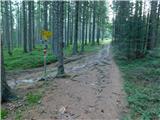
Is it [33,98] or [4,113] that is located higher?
[33,98]

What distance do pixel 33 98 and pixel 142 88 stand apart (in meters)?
5.00

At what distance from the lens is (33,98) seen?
8688 millimetres

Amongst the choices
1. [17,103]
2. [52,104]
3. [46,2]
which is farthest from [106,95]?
[46,2]

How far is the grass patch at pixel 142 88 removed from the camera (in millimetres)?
7565

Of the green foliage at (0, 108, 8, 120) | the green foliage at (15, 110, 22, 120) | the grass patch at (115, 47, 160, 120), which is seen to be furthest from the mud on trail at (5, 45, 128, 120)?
the green foliage at (0, 108, 8, 120)

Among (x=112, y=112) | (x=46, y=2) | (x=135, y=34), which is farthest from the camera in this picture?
(x=46, y=2)

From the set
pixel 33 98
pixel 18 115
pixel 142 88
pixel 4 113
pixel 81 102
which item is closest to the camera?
pixel 18 115

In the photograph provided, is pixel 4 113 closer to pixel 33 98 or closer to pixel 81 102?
pixel 33 98

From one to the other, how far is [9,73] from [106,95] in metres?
9.82

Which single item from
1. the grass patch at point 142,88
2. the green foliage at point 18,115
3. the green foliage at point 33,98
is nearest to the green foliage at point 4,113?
the green foliage at point 18,115

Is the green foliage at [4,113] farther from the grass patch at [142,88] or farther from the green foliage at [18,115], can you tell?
the grass patch at [142,88]

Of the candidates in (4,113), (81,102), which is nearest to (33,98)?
(4,113)

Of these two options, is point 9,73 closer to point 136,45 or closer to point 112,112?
point 136,45

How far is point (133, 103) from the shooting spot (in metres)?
8.39
